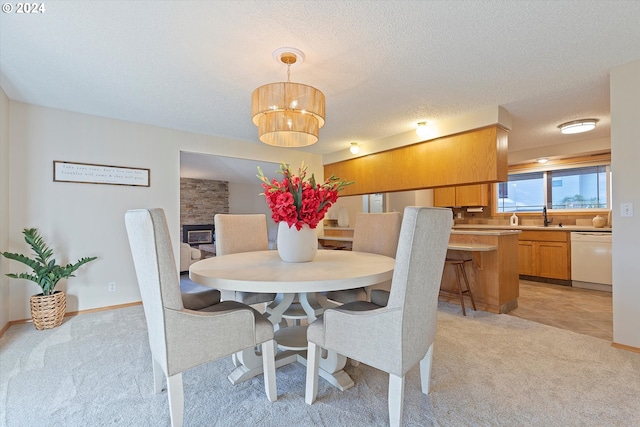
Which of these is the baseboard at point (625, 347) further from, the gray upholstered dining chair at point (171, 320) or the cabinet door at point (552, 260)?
the gray upholstered dining chair at point (171, 320)

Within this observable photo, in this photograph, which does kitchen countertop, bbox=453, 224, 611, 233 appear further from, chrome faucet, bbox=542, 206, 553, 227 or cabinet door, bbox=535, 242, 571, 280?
cabinet door, bbox=535, 242, 571, 280

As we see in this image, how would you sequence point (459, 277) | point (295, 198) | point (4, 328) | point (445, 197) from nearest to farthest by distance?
point (295, 198)
point (4, 328)
point (459, 277)
point (445, 197)

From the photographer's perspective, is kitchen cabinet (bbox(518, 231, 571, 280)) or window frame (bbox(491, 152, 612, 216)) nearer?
kitchen cabinet (bbox(518, 231, 571, 280))

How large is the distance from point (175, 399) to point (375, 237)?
1777 millimetres

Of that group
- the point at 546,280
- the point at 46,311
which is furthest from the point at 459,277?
→ the point at 46,311

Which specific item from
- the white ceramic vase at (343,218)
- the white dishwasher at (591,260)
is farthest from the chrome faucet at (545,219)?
the white ceramic vase at (343,218)

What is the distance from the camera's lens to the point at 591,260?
4051mm

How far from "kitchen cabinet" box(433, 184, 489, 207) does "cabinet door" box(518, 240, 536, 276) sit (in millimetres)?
975

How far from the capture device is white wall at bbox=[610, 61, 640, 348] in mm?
2191

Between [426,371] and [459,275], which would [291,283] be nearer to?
[426,371]

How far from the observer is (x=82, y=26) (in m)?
1.73

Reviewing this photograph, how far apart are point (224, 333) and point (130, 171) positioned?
2.93m

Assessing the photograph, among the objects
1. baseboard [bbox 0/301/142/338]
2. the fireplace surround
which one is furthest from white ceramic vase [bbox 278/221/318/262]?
the fireplace surround

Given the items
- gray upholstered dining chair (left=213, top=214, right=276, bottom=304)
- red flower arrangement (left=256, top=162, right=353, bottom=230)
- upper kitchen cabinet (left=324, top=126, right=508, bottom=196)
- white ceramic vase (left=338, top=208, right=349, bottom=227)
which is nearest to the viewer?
red flower arrangement (left=256, top=162, right=353, bottom=230)
